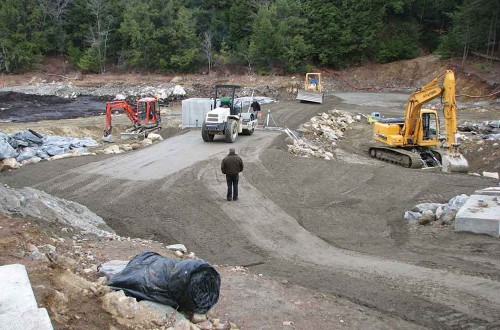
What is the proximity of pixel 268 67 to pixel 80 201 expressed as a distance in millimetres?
37598

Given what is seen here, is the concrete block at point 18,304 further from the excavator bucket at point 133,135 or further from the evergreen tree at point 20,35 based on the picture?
the evergreen tree at point 20,35

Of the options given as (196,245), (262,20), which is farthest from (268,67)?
(196,245)

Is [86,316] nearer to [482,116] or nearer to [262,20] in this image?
[482,116]

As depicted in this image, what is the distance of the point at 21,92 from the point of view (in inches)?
1752

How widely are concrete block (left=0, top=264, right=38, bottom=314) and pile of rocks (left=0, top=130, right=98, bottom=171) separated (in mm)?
12845

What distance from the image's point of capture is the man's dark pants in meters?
13.5

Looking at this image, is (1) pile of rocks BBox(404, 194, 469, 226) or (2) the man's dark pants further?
(2) the man's dark pants

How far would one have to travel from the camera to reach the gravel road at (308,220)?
27.4ft

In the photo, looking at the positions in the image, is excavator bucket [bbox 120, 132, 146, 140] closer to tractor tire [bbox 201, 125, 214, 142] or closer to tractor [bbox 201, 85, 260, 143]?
tractor [bbox 201, 85, 260, 143]

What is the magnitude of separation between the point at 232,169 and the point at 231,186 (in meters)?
0.54

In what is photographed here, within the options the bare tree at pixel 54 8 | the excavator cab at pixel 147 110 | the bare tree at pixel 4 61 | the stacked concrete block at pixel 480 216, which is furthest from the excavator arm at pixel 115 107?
the bare tree at pixel 54 8

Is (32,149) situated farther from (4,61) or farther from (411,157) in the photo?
(4,61)

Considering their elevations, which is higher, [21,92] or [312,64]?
[312,64]

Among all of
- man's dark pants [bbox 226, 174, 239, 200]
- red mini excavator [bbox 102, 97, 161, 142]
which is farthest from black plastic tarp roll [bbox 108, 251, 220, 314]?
red mini excavator [bbox 102, 97, 161, 142]
